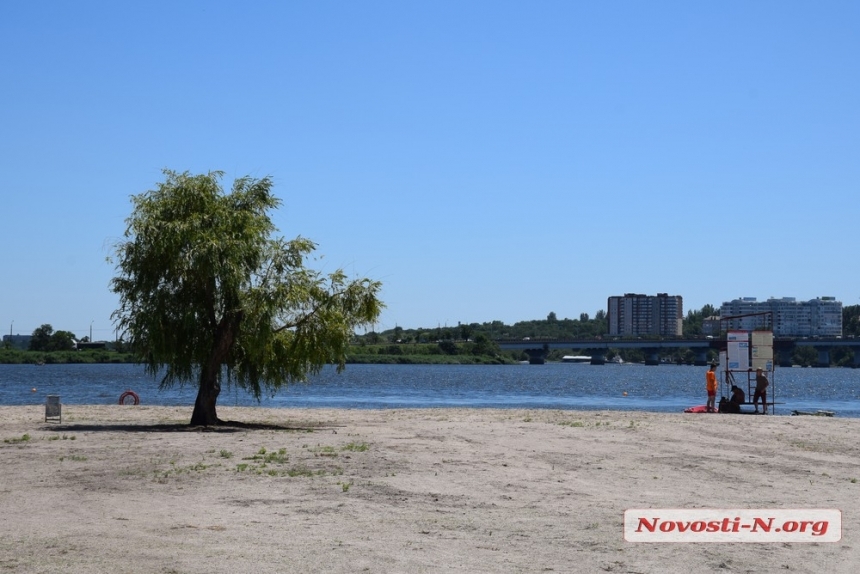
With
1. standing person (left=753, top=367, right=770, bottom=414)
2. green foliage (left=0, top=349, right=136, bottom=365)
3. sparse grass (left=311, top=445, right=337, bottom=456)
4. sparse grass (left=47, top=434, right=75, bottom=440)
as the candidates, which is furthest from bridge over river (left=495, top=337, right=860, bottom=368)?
sparse grass (left=47, top=434, right=75, bottom=440)

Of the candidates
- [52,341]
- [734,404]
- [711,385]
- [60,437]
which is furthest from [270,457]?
[52,341]

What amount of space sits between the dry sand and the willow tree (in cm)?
186

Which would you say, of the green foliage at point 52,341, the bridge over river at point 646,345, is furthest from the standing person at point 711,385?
the green foliage at point 52,341

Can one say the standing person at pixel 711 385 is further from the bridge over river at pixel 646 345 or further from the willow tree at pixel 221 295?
the bridge over river at pixel 646 345

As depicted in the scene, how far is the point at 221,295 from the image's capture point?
26.6m

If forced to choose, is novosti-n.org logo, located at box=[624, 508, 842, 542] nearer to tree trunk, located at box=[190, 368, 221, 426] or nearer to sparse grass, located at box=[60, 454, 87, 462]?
sparse grass, located at box=[60, 454, 87, 462]

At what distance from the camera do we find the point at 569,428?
1067 inches

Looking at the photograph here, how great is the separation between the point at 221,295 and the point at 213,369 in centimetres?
198

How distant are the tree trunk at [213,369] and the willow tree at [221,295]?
3cm

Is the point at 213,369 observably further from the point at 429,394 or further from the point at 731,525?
the point at 429,394

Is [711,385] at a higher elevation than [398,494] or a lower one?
higher

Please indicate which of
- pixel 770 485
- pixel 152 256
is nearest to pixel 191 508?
pixel 770 485

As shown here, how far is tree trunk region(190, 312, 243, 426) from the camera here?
87.5ft

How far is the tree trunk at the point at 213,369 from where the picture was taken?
26.7m
